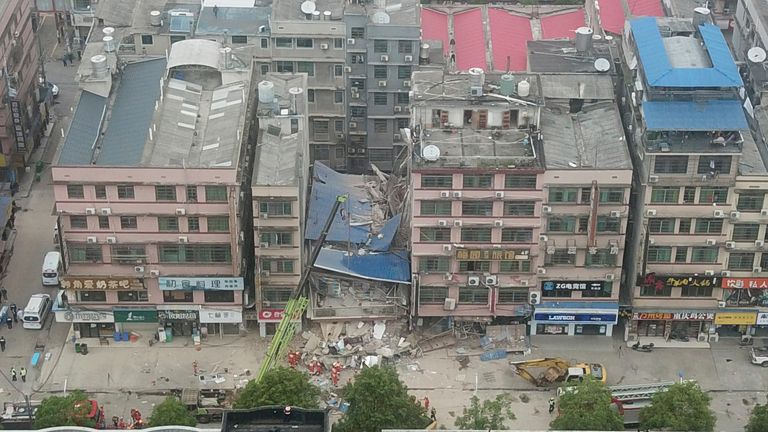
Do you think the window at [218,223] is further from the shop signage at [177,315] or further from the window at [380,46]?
the window at [380,46]

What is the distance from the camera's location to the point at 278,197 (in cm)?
11325

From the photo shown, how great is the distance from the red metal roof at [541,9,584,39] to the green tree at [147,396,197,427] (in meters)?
64.0

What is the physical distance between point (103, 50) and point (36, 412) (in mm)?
37289

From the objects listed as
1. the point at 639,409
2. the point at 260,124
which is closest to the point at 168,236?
the point at 260,124

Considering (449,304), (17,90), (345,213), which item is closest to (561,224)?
(449,304)

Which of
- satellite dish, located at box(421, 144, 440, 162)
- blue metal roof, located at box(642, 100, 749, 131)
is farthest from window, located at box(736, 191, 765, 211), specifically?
satellite dish, located at box(421, 144, 440, 162)

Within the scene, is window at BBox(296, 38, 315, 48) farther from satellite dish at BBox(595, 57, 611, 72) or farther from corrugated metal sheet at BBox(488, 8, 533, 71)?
satellite dish at BBox(595, 57, 611, 72)

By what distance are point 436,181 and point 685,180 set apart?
2078cm

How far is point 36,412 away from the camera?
107125mm

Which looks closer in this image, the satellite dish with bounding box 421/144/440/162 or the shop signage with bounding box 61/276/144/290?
the satellite dish with bounding box 421/144/440/162

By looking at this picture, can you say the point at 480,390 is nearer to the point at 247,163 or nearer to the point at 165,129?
the point at 247,163

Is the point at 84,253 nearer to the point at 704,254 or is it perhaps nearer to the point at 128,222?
the point at 128,222

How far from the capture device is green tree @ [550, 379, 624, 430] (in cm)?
10324

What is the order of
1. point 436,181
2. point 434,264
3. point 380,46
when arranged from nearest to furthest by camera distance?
point 436,181
point 434,264
point 380,46
